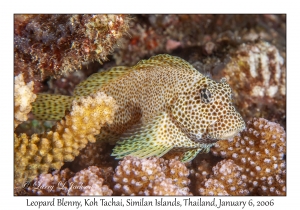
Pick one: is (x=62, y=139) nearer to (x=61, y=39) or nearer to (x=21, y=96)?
(x=21, y=96)

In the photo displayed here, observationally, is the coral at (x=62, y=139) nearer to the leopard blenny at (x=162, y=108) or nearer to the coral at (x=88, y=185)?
the coral at (x=88, y=185)

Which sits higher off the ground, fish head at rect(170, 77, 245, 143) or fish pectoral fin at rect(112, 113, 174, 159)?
fish head at rect(170, 77, 245, 143)

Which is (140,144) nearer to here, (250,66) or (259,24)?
(250,66)

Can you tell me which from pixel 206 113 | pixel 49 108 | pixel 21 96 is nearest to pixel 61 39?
pixel 21 96

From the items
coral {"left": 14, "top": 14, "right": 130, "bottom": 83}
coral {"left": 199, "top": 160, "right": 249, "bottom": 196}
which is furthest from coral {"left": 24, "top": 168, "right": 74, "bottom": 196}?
coral {"left": 199, "top": 160, "right": 249, "bottom": 196}

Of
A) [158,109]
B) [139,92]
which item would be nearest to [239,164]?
[158,109]

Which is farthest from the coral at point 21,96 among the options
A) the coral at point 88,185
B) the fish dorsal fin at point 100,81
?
the fish dorsal fin at point 100,81

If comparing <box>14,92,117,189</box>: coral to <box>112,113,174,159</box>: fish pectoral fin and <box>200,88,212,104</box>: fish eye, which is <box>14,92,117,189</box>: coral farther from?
<box>200,88,212,104</box>: fish eye
